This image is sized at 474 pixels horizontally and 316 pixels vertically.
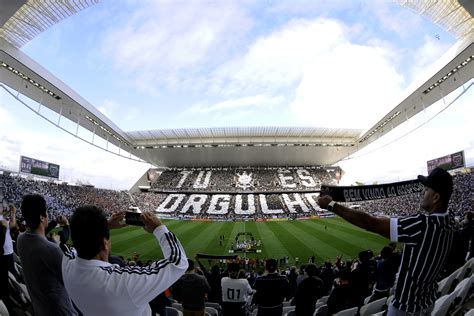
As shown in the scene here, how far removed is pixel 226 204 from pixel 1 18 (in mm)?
37471

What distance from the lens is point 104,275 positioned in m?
1.60

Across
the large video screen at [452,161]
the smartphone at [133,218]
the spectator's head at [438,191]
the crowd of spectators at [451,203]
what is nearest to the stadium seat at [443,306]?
the spectator's head at [438,191]

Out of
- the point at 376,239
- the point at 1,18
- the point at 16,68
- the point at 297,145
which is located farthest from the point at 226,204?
the point at 1,18

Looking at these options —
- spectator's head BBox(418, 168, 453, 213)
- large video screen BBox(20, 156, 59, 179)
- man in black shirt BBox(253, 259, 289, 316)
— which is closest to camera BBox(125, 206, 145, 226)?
spectator's head BBox(418, 168, 453, 213)

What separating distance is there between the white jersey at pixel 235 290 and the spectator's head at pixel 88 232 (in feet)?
10.6

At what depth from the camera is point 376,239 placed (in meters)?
24.1

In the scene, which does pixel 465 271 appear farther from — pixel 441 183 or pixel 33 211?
pixel 33 211

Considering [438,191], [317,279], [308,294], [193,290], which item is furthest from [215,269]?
[438,191]

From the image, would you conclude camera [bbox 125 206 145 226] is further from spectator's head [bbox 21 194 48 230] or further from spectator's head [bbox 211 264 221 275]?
spectator's head [bbox 211 264 221 275]

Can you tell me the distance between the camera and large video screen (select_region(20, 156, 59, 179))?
4156 centimetres

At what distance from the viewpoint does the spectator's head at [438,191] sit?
2336mm

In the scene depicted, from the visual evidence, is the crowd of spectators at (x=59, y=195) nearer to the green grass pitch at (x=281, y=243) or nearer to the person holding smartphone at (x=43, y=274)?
the green grass pitch at (x=281, y=243)

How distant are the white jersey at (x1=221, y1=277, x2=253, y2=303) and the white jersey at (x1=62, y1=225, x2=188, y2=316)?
3061 millimetres

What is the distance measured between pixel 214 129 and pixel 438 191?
4453 centimetres
